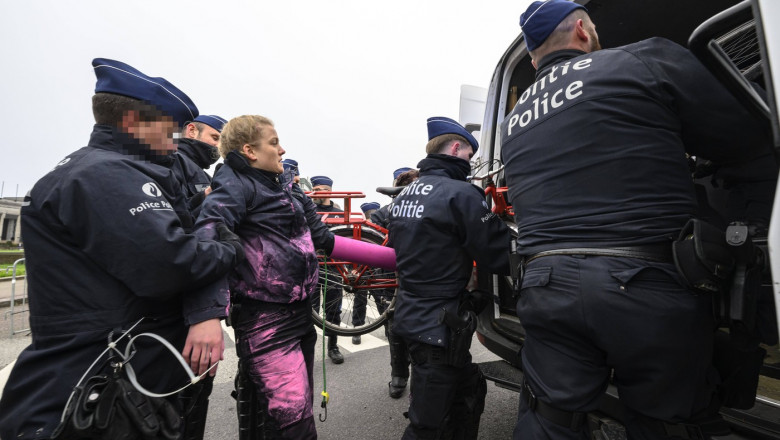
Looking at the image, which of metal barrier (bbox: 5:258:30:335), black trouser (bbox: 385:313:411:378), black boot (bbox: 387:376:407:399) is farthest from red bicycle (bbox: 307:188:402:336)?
metal barrier (bbox: 5:258:30:335)

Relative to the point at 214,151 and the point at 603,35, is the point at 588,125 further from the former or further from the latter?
the point at 214,151

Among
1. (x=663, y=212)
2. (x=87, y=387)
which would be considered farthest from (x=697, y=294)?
(x=87, y=387)

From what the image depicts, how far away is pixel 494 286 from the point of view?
2.43 meters

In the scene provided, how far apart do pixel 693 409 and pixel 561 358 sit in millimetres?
395

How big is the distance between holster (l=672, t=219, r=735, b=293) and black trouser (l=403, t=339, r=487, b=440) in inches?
44.6

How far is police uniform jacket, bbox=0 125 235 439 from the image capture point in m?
1.08

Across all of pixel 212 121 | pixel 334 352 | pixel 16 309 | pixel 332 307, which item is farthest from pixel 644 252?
pixel 16 309

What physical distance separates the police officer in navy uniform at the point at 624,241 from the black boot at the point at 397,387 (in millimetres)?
1915

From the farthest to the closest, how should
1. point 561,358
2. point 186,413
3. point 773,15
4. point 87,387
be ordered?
point 186,413
point 561,358
point 87,387
point 773,15

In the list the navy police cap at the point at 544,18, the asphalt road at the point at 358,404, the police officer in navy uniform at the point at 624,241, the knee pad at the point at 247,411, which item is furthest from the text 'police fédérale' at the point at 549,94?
the asphalt road at the point at 358,404

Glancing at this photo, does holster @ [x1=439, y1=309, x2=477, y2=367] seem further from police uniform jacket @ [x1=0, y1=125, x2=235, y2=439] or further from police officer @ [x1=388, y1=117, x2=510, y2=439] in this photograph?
police uniform jacket @ [x1=0, y1=125, x2=235, y2=439]

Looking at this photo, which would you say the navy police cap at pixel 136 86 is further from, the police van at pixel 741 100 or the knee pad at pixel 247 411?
the police van at pixel 741 100

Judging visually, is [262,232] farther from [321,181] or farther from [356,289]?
[321,181]

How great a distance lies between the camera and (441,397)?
183cm
